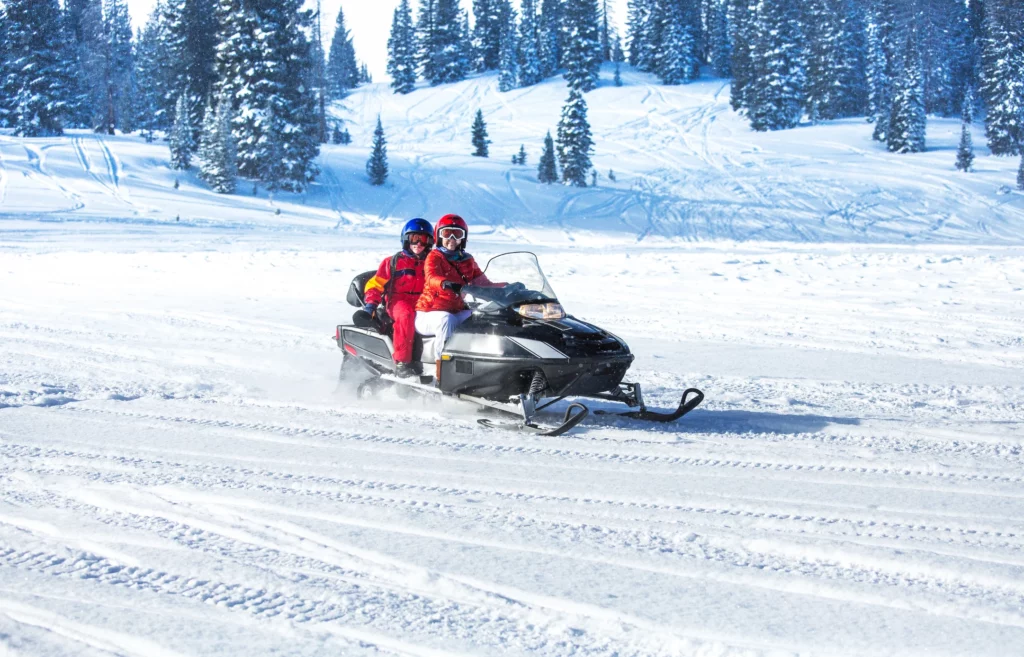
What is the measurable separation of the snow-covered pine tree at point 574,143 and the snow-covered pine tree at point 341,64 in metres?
33.9

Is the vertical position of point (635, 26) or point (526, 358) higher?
point (635, 26)

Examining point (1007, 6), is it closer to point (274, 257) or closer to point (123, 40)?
point (274, 257)

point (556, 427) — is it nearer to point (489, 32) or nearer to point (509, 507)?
point (509, 507)

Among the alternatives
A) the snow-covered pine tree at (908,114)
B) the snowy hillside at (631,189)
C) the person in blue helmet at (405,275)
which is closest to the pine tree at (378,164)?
the snowy hillside at (631,189)

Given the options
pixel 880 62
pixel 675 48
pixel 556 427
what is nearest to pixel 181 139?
pixel 556 427

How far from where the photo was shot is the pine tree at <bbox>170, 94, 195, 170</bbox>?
123 ft

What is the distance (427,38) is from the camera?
78750mm

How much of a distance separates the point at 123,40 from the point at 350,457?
→ 7317cm

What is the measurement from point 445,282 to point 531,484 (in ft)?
7.30

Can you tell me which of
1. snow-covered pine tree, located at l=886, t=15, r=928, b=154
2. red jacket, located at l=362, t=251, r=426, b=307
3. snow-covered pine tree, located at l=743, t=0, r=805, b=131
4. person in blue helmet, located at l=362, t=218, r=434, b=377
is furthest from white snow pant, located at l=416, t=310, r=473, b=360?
snow-covered pine tree, located at l=743, t=0, r=805, b=131

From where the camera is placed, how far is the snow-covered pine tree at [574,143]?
41.7m

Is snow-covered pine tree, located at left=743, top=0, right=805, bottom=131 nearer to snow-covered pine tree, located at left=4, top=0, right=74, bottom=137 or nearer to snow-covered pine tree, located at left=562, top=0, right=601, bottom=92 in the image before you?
snow-covered pine tree, located at left=562, top=0, right=601, bottom=92

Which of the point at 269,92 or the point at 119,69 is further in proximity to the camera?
the point at 119,69

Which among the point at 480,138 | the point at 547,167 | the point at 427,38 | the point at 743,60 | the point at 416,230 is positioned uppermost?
the point at 427,38
